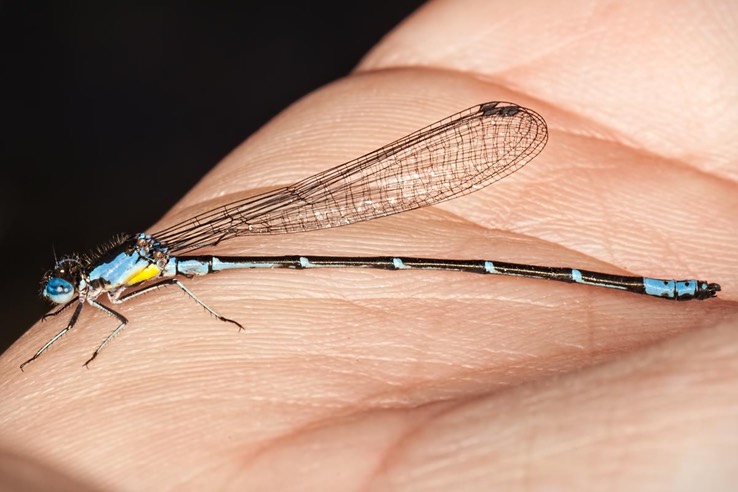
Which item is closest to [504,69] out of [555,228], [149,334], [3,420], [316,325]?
[555,228]

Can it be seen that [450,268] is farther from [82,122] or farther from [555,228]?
[82,122]

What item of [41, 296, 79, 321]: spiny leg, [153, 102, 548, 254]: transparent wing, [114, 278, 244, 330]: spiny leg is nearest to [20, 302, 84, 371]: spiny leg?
A: [41, 296, 79, 321]: spiny leg

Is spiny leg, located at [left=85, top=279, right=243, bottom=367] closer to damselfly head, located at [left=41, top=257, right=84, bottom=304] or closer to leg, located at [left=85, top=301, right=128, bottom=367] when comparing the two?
leg, located at [left=85, top=301, right=128, bottom=367]

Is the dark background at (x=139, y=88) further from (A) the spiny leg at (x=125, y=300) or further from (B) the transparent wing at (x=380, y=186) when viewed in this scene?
(A) the spiny leg at (x=125, y=300)

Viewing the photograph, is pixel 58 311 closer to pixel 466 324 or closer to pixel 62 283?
pixel 62 283

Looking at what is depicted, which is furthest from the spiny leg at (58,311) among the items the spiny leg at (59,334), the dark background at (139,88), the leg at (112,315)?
the dark background at (139,88)

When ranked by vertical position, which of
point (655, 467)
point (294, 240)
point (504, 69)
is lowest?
point (655, 467)
